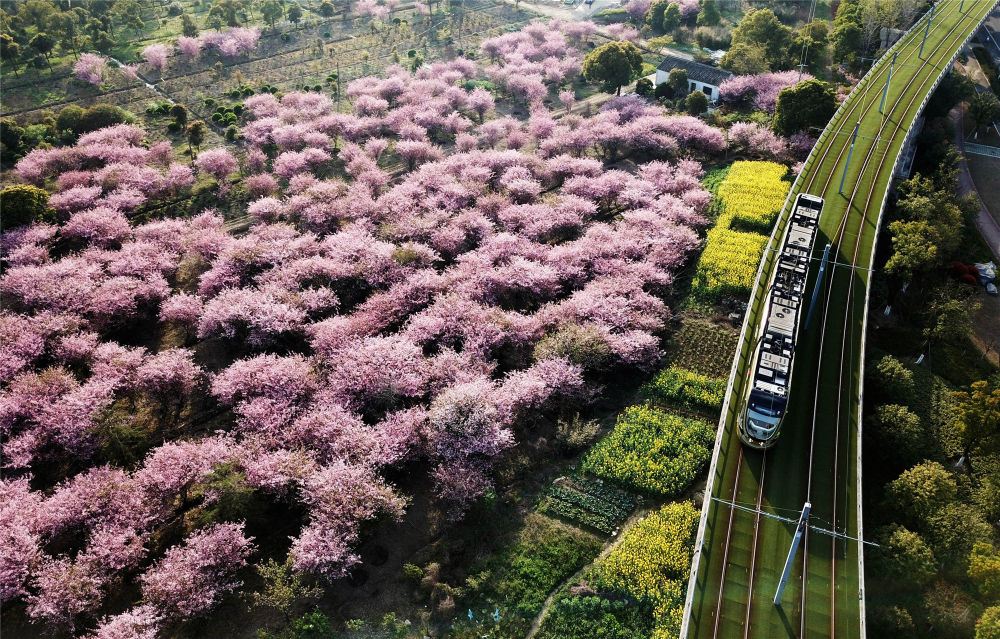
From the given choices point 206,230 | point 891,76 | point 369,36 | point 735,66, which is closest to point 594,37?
point 735,66

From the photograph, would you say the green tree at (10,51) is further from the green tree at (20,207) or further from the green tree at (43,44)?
the green tree at (20,207)

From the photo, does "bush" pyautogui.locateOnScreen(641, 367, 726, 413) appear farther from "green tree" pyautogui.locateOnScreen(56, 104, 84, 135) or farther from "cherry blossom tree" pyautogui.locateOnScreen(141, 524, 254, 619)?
"green tree" pyautogui.locateOnScreen(56, 104, 84, 135)

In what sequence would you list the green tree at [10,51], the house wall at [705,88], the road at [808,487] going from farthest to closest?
1. the green tree at [10,51]
2. the house wall at [705,88]
3. the road at [808,487]

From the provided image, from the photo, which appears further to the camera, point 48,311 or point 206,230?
point 206,230

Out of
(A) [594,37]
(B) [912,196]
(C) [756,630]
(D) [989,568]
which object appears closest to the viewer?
(C) [756,630]

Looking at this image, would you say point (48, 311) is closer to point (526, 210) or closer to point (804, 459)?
point (526, 210)

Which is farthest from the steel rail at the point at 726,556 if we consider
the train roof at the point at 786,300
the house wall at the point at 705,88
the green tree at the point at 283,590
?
the house wall at the point at 705,88
